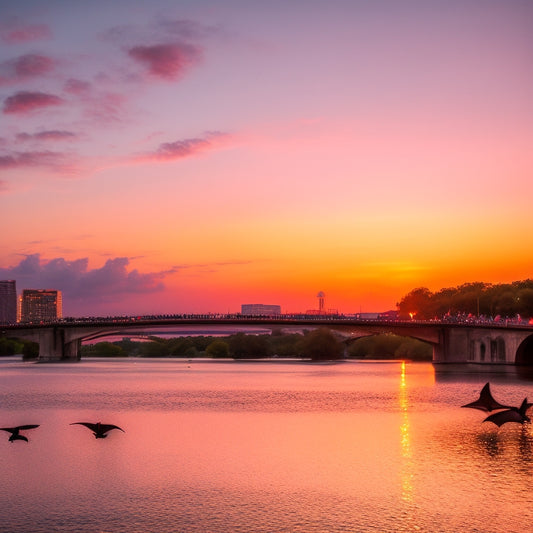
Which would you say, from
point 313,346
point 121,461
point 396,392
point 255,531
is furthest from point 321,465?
point 313,346

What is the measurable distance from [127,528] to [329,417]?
107 feet

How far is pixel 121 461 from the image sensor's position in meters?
36.3

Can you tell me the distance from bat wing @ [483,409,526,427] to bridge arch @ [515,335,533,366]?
88956 mm

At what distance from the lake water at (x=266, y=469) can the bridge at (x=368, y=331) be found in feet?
262

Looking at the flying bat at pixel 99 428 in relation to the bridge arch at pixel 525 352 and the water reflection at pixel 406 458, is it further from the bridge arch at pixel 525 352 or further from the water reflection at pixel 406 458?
the bridge arch at pixel 525 352

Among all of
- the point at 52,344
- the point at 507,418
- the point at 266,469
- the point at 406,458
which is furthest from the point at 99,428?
the point at 52,344

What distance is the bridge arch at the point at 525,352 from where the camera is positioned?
138 m

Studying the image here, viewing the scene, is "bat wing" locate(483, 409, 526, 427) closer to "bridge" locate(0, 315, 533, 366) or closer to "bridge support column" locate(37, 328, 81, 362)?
"bridge" locate(0, 315, 533, 366)

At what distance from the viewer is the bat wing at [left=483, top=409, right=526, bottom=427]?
49.7m

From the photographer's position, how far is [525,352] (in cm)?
14400

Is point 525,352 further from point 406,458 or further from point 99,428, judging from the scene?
point 99,428

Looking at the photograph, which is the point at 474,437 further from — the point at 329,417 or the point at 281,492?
the point at 281,492

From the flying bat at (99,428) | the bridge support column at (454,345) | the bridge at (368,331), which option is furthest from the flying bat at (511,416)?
the bridge support column at (454,345)

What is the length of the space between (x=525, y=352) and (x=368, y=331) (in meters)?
35.1
